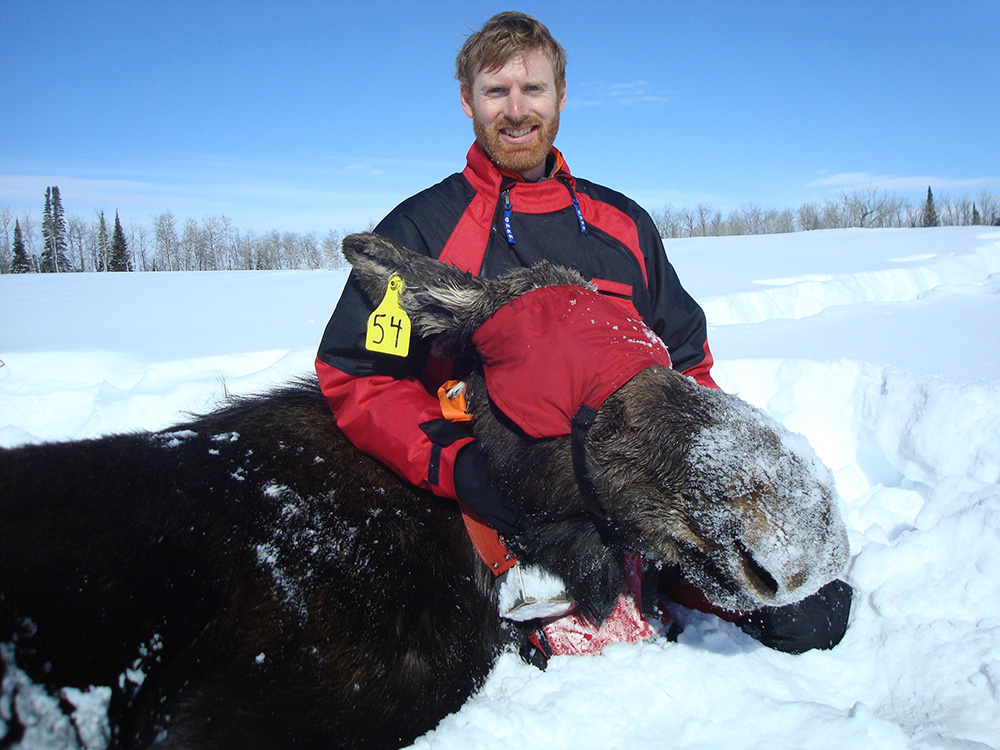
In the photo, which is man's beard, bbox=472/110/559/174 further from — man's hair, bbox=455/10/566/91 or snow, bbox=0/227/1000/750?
snow, bbox=0/227/1000/750

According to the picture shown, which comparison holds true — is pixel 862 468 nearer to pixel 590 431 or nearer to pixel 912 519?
pixel 912 519

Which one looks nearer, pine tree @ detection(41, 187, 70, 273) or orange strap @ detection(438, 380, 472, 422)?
orange strap @ detection(438, 380, 472, 422)

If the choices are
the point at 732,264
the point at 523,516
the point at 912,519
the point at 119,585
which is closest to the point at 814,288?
the point at 732,264

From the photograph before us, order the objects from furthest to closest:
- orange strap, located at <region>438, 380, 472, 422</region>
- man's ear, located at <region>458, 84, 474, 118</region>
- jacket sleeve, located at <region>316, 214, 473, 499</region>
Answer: man's ear, located at <region>458, 84, 474, 118</region> < orange strap, located at <region>438, 380, 472, 422</region> < jacket sleeve, located at <region>316, 214, 473, 499</region>

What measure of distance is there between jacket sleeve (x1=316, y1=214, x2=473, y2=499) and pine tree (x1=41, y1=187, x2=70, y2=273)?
76.7 meters

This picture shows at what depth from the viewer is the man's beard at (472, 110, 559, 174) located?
276 centimetres

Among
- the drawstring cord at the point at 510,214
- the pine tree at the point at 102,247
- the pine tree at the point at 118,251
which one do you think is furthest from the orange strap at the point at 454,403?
the pine tree at the point at 102,247

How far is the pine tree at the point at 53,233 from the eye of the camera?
211 feet

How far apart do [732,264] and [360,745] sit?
1660 centimetres

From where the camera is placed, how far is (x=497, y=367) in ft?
6.05

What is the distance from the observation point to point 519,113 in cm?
281

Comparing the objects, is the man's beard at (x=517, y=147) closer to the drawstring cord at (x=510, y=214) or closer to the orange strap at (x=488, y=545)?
the drawstring cord at (x=510, y=214)

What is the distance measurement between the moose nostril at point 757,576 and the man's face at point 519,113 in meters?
1.94

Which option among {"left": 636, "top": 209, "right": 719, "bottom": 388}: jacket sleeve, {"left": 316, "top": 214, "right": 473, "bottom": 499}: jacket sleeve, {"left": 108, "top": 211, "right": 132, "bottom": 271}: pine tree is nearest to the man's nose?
{"left": 636, "top": 209, "right": 719, "bottom": 388}: jacket sleeve
